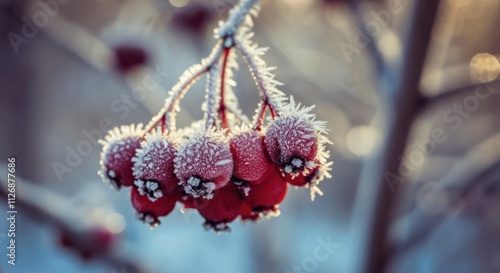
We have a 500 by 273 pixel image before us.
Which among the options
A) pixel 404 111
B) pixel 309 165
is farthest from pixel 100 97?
pixel 309 165

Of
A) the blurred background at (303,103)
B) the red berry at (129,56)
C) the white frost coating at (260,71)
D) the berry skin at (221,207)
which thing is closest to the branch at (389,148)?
the blurred background at (303,103)

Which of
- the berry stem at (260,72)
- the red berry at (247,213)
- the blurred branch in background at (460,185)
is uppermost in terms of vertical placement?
the blurred branch in background at (460,185)

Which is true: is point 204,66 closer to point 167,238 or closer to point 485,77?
point 485,77

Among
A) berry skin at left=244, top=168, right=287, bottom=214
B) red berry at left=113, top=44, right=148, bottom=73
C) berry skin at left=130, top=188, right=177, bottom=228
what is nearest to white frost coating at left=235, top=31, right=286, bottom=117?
berry skin at left=244, top=168, right=287, bottom=214

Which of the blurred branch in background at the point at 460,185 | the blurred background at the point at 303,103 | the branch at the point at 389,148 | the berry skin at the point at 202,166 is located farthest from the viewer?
the blurred background at the point at 303,103

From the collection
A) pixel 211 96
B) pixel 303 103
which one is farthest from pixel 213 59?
pixel 303 103

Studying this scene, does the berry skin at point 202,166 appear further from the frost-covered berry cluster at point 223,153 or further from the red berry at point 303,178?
the red berry at point 303,178
